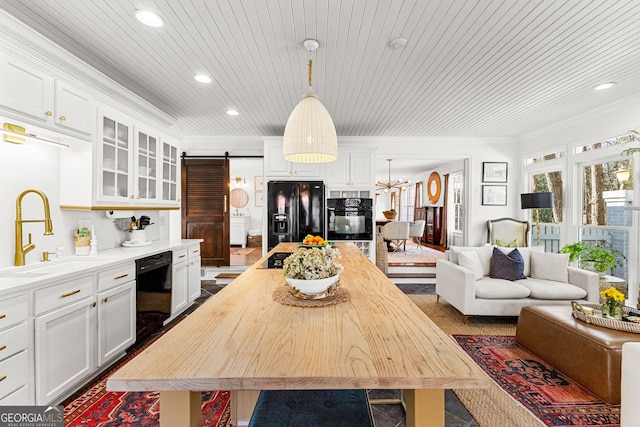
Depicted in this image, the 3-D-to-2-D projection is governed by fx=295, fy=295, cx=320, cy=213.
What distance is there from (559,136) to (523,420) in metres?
4.32

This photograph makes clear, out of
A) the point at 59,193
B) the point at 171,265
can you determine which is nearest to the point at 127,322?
the point at 171,265

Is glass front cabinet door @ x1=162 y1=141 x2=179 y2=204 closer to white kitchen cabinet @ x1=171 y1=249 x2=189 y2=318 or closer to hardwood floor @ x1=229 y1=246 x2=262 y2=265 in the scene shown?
white kitchen cabinet @ x1=171 y1=249 x2=189 y2=318

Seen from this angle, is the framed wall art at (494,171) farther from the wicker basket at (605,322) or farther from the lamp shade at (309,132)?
the lamp shade at (309,132)

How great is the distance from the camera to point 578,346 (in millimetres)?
2090

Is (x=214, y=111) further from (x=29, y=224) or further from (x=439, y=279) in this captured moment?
(x=439, y=279)

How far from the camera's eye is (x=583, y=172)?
4.17 metres

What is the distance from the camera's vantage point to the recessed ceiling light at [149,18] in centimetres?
192

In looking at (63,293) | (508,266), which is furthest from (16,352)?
(508,266)

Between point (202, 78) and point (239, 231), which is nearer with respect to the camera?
point (202, 78)

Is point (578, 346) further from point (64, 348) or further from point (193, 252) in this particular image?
point (193, 252)

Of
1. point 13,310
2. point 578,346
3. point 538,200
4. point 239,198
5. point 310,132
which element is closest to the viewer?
point 13,310

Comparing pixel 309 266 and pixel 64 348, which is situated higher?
pixel 309 266

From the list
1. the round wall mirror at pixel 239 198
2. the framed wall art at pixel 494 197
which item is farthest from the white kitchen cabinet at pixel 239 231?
the framed wall art at pixel 494 197

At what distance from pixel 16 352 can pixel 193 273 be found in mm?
2212
